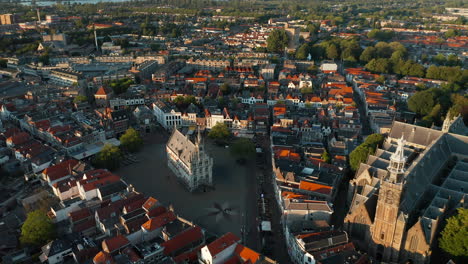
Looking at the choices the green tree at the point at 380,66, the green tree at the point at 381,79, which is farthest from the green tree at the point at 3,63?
the green tree at the point at 380,66

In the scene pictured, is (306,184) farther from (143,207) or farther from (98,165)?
(98,165)

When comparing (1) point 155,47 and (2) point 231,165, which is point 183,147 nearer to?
(2) point 231,165

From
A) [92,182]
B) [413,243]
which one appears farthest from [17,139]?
[413,243]

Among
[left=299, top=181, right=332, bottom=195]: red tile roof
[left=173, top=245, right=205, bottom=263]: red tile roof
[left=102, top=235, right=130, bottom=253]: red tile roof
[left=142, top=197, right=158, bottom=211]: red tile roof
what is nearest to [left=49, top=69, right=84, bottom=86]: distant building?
[left=142, top=197, right=158, bottom=211]: red tile roof

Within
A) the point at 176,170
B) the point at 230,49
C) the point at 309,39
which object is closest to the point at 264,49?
the point at 230,49

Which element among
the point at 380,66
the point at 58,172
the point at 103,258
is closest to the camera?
the point at 103,258
